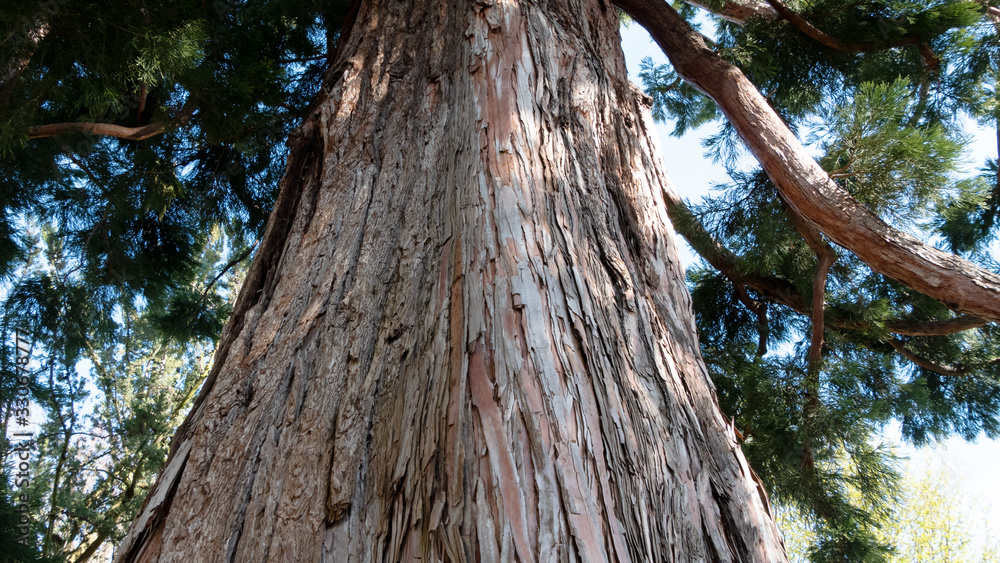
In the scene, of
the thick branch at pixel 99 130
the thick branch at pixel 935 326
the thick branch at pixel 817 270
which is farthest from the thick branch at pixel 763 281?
the thick branch at pixel 99 130

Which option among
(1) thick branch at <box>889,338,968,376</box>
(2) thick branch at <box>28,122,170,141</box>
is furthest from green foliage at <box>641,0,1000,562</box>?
(2) thick branch at <box>28,122,170,141</box>

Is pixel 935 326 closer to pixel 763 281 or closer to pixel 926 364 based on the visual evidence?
pixel 926 364

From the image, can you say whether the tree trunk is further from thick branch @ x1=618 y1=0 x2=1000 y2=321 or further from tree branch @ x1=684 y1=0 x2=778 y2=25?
tree branch @ x1=684 y1=0 x2=778 y2=25

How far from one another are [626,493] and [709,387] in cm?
55

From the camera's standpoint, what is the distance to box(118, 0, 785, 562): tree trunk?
3.59 feet

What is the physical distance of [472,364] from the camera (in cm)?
123

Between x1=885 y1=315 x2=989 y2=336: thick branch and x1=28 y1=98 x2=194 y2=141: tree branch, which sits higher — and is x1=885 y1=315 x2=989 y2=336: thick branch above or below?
below

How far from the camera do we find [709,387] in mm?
1553

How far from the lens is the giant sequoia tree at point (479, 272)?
1.16m

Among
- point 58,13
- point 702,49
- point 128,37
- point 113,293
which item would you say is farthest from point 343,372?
point 113,293

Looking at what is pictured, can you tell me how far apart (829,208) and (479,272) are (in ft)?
5.36

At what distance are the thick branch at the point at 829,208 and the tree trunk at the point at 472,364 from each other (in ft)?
2.26

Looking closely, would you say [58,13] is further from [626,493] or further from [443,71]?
[626,493]

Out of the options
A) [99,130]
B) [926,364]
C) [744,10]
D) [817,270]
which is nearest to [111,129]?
[99,130]
